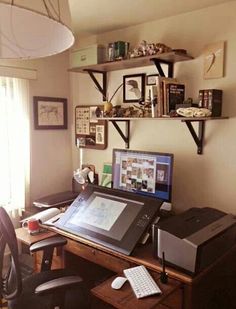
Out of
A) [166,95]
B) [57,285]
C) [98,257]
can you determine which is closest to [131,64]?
[166,95]

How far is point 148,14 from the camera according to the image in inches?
88.7

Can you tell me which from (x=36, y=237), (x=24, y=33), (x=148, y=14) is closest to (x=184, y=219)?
(x=36, y=237)

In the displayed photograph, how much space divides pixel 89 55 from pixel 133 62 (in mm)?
434

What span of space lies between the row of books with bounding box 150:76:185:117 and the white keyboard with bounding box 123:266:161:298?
1.04 meters

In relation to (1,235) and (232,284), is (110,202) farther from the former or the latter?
(232,284)

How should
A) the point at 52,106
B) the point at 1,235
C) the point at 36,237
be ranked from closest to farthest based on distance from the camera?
the point at 1,235, the point at 36,237, the point at 52,106

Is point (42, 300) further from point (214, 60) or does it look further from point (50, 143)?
point (214, 60)

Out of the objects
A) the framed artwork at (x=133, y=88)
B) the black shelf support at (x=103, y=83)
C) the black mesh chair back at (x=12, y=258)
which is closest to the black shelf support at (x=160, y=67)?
the framed artwork at (x=133, y=88)

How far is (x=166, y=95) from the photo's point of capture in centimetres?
210

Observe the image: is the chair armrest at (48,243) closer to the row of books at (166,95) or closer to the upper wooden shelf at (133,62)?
the row of books at (166,95)

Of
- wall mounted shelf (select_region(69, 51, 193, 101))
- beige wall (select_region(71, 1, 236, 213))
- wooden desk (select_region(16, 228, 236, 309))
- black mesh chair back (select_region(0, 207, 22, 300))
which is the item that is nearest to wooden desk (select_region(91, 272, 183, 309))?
wooden desk (select_region(16, 228, 236, 309))

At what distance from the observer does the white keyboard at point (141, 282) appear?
4.69 feet

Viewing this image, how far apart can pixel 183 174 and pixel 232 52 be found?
93cm

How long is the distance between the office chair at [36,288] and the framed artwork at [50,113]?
1.32m
